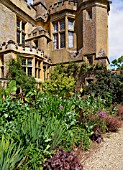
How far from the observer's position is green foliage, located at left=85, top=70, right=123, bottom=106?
1284cm

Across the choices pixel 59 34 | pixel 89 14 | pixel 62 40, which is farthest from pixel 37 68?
pixel 89 14

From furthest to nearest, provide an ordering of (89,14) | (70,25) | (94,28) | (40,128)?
(70,25)
(89,14)
(94,28)
(40,128)

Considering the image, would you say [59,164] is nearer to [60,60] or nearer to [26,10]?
[60,60]

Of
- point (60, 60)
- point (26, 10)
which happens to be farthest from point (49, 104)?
point (26, 10)

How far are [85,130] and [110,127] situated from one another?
1849mm

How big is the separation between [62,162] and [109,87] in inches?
406

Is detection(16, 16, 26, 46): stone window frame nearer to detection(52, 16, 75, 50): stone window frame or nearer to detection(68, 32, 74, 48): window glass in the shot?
detection(52, 16, 75, 50): stone window frame

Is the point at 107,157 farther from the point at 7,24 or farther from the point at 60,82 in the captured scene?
the point at 7,24

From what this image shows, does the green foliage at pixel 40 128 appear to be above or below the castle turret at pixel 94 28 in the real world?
below

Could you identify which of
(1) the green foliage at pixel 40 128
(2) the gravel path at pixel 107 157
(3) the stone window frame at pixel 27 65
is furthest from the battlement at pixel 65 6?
(2) the gravel path at pixel 107 157

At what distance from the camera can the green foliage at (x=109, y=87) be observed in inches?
506

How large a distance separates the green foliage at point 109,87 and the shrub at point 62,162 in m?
8.92

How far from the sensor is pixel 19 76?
1625cm

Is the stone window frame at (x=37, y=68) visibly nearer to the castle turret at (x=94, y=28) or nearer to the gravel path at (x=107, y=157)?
the castle turret at (x=94, y=28)
